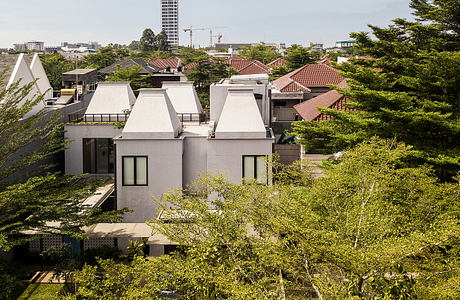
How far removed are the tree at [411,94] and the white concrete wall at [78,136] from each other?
12.6m

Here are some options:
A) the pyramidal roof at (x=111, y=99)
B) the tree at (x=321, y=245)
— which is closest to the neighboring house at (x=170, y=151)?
the pyramidal roof at (x=111, y=99)

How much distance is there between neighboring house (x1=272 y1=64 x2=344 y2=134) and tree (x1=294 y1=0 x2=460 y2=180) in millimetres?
15407

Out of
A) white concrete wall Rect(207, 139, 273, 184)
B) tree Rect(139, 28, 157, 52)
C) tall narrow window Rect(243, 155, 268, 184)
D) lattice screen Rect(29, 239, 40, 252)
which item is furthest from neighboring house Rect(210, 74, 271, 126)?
tree Rect(139, 28, 157, 52)

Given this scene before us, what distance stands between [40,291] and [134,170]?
25.9 feet

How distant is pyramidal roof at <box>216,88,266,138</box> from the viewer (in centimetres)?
2280

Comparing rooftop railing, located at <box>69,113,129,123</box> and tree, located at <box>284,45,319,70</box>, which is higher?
tree, located at <box>284,45,319,70</box>

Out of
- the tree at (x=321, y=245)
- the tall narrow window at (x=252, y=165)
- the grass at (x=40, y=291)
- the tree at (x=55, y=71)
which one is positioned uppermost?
the tree at (x=55, y=71)

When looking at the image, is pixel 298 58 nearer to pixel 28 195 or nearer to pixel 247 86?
pixel 247 86

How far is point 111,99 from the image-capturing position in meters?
30.0

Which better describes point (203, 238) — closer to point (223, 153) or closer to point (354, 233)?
point (354, 233)

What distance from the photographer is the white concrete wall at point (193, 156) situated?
23828 millimetres

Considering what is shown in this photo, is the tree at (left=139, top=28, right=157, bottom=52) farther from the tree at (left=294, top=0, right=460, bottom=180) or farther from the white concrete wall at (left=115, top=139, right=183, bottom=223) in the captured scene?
the tree at (left=294, top=0, right=460, bottom=180)

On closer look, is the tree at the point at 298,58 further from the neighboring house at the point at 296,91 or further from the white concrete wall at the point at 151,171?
the white concrete wall at the point at 151,171

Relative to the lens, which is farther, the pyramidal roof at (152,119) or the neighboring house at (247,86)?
the neighboring house at (247,86)
